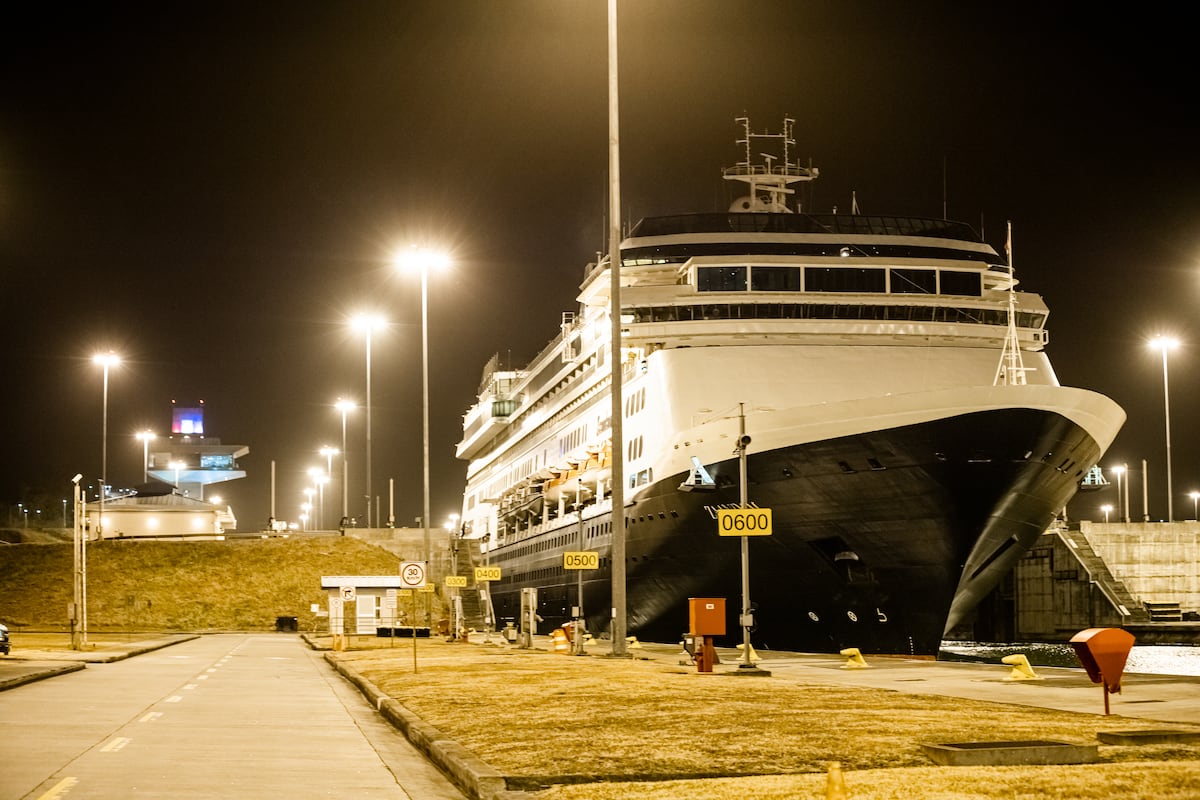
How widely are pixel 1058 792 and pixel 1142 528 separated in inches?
2322

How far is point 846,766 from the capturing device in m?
9.89

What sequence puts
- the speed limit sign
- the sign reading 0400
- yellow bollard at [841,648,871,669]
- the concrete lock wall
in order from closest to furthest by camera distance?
the sign reading 0400 → yellow bollard at [841,648,871,669] → the speed limit sign → the concrete lock wall

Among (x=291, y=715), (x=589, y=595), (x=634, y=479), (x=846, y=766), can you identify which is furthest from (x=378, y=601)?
(x=846, y=766)

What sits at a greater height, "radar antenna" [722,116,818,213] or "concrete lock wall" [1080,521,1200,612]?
"radar antenna" [722,116,818,213]

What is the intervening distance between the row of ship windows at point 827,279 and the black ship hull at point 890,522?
8716 millimetres

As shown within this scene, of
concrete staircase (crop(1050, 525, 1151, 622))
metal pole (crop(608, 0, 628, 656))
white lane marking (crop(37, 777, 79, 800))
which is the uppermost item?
metal pole (crop(608, 0, 628, 656))

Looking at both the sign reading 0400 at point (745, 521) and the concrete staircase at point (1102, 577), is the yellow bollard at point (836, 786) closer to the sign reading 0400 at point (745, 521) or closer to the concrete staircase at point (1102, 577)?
the sign reading 0400 at point (745, 521)

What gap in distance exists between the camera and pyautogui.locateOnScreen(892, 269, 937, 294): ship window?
41.8 metres

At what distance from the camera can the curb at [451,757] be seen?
31.1 feet

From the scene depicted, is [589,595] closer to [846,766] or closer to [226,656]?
[226,656]

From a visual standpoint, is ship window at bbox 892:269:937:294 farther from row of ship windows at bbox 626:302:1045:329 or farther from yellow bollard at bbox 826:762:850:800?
yellow bollard at bbox 826:762:850:800

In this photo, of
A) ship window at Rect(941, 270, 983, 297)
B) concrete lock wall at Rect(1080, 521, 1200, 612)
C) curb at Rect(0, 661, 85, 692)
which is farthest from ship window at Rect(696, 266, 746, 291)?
concrete lock wall at Rect(1080, 521, 1200, 612)

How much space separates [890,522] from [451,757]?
20.7 meters

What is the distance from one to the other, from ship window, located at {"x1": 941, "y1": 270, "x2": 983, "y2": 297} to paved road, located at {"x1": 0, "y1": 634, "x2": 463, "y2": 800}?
24.6 m
